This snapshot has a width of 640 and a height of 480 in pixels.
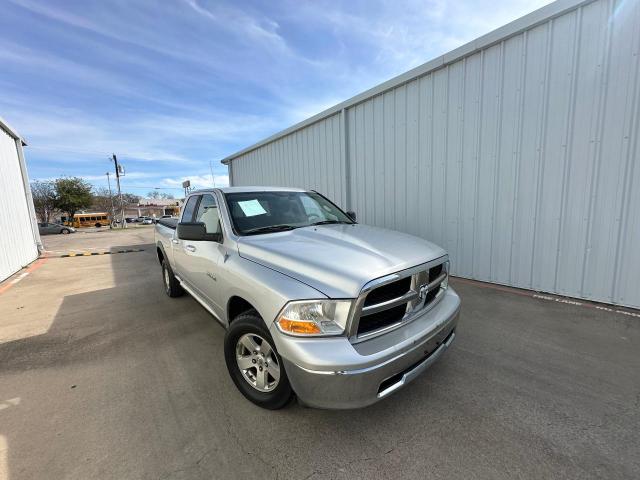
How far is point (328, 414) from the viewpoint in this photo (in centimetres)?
227

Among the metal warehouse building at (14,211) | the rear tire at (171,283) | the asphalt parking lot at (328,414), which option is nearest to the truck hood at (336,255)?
the asphalt parking lot at (328,414)

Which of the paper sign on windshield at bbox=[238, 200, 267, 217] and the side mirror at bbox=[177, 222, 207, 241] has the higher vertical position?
the paper sign on windshield at bbox=[238, 200, 267, 217]

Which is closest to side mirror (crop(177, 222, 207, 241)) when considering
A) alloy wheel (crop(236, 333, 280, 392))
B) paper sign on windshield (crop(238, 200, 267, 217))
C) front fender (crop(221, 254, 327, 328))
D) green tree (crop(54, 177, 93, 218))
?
front fender (crop(221, 254, 327, 328))

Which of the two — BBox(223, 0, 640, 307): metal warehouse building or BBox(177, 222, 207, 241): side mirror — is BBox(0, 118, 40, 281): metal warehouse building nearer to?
BBox(177, 222, 207, 241): side mirror

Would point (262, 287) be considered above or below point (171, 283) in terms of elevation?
above

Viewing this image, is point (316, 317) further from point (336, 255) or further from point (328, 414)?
point (328, 414)

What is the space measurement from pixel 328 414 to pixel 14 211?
10615 mm

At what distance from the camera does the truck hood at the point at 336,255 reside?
193 centimetres

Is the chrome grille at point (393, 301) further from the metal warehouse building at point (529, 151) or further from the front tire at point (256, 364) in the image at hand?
the metal warehouse building at point (529, 151)

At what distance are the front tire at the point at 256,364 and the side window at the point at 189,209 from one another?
2187mm

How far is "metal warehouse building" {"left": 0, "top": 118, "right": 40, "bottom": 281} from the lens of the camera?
7.52m

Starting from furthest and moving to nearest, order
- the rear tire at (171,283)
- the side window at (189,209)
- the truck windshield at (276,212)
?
1. the rear tire at (171,283)
2. the side window at (189,209)
3. the truck windshield at (276,212)

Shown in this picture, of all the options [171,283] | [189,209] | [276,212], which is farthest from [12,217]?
[276,212]

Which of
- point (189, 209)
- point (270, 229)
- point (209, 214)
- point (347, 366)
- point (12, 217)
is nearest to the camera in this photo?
point (347, 366)
